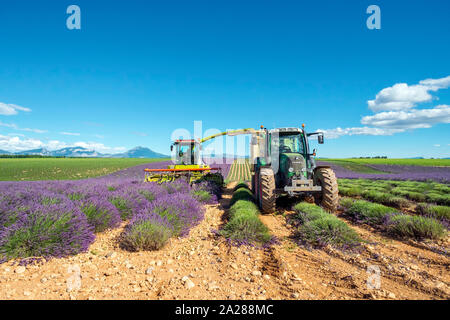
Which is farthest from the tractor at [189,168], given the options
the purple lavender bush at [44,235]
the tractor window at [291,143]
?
the purple lavender bush at [44,235]

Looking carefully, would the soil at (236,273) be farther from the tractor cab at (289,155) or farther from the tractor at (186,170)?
the tractor at (186,170)

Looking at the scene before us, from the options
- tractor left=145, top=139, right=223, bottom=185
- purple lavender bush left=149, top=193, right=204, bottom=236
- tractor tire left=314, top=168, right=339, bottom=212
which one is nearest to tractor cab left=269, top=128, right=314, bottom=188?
tractor tire left=314, top=168, right=339, bottom=212

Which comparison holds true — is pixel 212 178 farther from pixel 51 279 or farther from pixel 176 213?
pixel 51 279

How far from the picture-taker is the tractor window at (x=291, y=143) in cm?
741

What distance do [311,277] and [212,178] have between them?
8.35 meters

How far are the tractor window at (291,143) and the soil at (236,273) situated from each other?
4.01 metres

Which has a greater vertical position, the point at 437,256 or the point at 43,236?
the point at 43,236

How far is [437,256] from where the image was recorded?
3.32 meters

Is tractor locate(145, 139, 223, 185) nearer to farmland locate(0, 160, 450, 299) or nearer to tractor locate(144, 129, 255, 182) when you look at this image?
Result: tractor locate(144, 129, 255, 182)

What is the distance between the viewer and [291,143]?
7.51 m

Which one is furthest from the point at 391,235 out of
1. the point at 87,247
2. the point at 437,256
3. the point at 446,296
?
the point at 87,247

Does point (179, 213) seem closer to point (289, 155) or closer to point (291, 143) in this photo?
point (289, 155)

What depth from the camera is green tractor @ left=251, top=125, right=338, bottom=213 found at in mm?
6070

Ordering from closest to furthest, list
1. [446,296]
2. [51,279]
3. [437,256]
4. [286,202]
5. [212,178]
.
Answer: [446,296], [51,279], [437,256], [286,202], [212,178]
